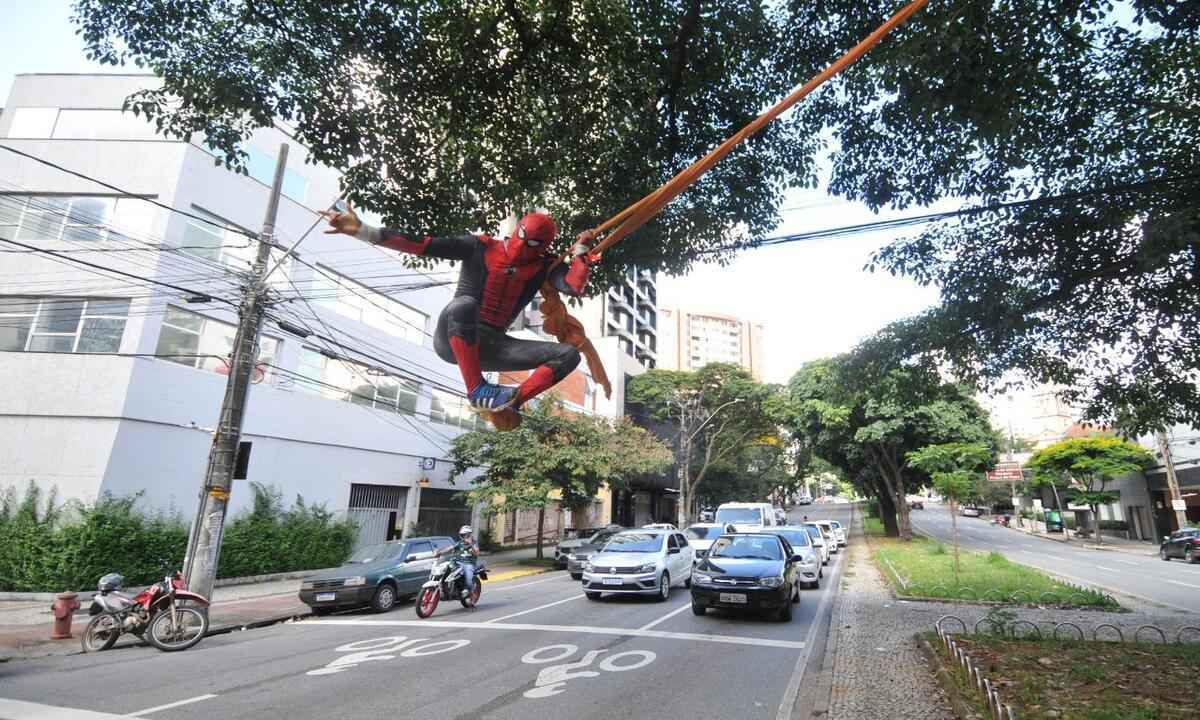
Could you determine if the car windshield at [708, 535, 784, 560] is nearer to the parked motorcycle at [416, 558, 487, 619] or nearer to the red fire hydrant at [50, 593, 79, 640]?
the parked motorcycle at [416, 558, 487, 619]

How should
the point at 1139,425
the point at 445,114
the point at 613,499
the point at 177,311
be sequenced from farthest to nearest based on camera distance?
1. the point at 613,499
2. the point at 177,311
3. the point at 1139,425
4. the point at 445,114

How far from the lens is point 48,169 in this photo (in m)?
16.4

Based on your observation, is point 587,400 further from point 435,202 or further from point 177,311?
point 435,202

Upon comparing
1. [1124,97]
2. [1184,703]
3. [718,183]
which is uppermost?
[1124,97]

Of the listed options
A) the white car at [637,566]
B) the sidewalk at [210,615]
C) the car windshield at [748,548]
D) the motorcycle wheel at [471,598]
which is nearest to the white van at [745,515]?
the white car at [637,566]

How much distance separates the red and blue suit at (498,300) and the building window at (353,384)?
14.9 metres

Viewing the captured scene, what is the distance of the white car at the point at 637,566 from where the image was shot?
13711 millimetres

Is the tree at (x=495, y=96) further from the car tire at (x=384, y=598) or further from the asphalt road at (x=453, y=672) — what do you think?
the car tire at (x=384, y=598)

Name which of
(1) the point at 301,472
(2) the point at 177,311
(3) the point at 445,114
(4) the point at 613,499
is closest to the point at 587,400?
(4) the point at 613,499

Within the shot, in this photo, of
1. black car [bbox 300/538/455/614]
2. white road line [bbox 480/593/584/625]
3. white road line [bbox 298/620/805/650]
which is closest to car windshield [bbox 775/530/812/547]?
white road line [bbox 480/593/584/625]

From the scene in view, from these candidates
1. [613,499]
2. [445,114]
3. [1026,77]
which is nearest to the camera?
[1026,77]

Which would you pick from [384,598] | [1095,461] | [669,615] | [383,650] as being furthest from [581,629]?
[1095,461]

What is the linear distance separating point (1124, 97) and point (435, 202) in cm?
795

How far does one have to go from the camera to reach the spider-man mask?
13.9 ft
